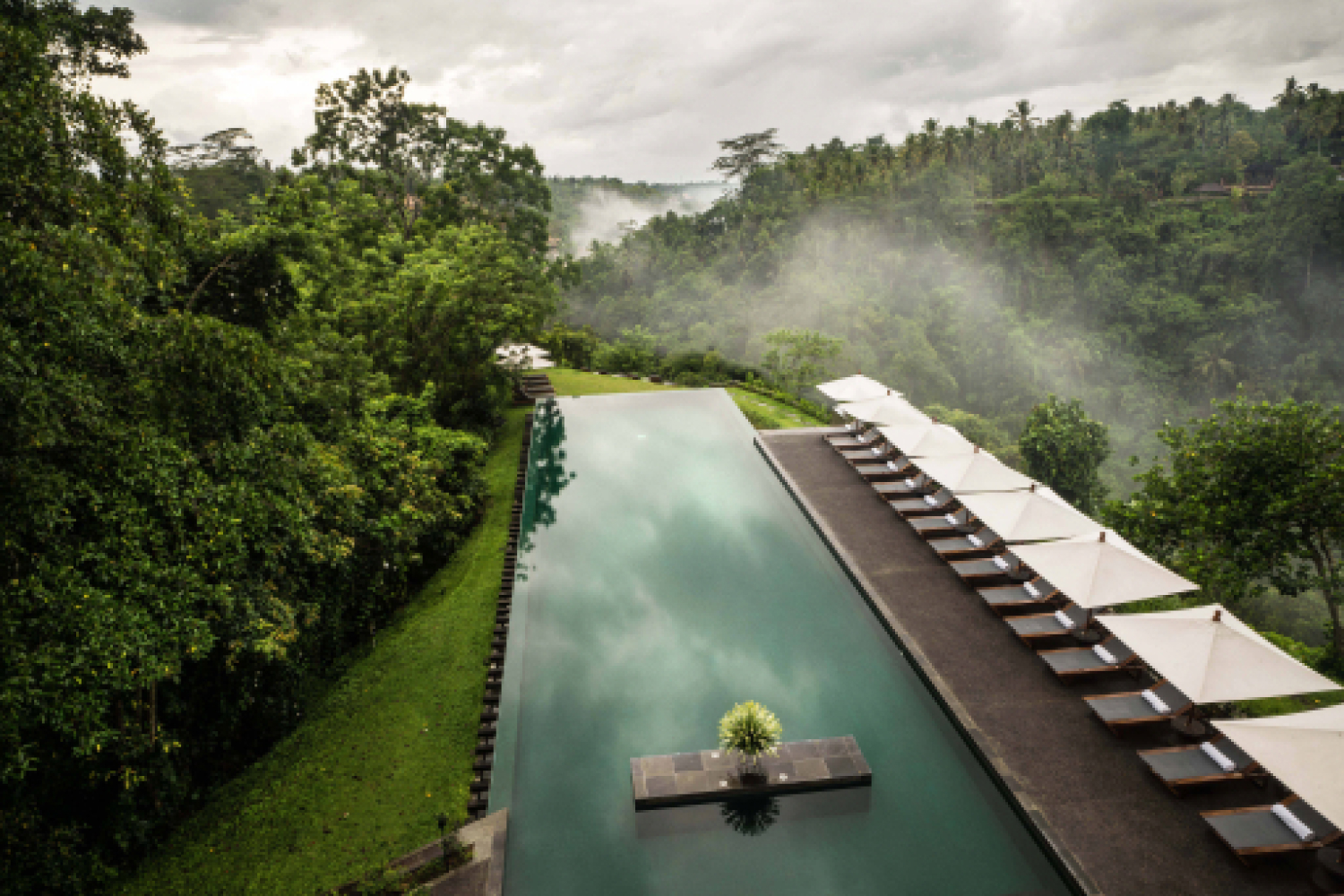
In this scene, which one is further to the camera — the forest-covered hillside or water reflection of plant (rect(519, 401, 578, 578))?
the forest-covered hillside

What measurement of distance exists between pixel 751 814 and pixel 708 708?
1.44 m

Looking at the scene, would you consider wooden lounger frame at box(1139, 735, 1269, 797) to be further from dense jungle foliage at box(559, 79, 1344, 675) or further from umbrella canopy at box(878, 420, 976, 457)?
dense jungle foliage at box(559, 79, 1344, 675)

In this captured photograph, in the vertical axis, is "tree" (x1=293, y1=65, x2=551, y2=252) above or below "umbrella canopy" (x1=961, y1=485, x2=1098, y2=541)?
above

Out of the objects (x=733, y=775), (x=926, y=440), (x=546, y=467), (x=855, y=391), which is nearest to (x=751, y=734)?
(x=733, y=775)

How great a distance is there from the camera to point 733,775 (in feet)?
22.0

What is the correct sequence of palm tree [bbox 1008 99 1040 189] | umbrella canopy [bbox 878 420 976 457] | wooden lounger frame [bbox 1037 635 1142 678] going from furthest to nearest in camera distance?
1. palm tree [bbox 1008 99 1040 189]
2. umbrella canopy [bbox 878 420 976 457]
3. wooden lounger frame [bbox 1037 635 1142 678]

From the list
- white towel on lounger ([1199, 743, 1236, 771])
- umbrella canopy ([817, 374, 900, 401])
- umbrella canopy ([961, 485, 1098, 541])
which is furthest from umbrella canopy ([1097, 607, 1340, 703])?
umbrella canopy ([817, 374, 900, 401])

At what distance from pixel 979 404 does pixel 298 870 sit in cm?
3857

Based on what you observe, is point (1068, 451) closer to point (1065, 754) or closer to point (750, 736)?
point (1065, 754)

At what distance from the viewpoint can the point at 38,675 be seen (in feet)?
14.5

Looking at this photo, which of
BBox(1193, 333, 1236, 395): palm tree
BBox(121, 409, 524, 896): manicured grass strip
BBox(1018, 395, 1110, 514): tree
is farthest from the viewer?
BBox(1193, 333, 1236, 395): palm tree

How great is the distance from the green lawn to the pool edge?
22.7 feet

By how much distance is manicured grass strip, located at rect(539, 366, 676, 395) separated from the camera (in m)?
20.5

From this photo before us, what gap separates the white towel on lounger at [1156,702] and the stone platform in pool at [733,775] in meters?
3.05
